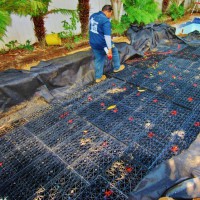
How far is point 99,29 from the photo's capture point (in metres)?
4.32

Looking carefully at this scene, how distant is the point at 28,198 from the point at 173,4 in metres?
12.0

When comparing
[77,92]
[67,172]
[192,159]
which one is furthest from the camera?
[77,92]

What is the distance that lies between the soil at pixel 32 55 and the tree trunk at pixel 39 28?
0.87 ft

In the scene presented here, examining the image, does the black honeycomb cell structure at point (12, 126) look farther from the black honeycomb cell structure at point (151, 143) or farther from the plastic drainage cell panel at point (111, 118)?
the black honeycomb cell structure at point (151, 143)

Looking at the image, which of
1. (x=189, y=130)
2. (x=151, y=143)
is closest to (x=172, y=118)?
(x=189, y=130)

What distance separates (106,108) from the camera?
3877 millimetres

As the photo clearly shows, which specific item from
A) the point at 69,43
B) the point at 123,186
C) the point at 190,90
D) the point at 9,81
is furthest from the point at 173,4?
the point at 123,186

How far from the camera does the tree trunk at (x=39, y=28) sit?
18.4 ft

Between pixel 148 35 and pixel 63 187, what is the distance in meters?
6.16

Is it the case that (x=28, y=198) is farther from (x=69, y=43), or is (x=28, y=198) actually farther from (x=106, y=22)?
(x=69, y=43)

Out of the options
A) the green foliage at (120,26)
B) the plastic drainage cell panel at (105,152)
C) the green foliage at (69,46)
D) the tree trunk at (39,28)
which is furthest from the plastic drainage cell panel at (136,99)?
the green foliage at (120,26)

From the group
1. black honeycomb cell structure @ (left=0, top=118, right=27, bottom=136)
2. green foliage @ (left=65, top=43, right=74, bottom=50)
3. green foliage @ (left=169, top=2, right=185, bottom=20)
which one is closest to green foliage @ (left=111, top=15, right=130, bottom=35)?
green foliage @ (left=65, top=43, right=74, bottom=50)

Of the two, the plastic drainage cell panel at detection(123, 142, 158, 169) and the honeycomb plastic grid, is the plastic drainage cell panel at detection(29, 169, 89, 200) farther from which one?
the honeycomb plastic grid

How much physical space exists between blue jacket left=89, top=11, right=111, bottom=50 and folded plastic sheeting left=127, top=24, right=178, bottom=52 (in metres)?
2.40
